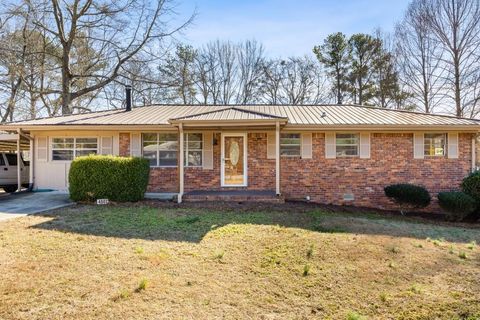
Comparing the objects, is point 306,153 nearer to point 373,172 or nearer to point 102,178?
point 373,172

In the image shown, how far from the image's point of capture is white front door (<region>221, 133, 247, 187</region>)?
11469 millimetres

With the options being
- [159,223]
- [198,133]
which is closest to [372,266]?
[159,223]

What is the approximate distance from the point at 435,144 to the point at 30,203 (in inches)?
536

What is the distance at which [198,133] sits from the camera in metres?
11.6

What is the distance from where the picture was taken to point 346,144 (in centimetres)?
1136

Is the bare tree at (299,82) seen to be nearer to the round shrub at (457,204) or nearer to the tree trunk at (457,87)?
the tree trunk at (457,87)

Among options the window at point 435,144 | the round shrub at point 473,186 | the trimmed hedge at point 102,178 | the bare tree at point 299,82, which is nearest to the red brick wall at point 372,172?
the window at point 435,144

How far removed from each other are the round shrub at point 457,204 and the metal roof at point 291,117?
258 cm

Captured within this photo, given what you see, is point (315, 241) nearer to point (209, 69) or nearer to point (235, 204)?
point (235, 204)

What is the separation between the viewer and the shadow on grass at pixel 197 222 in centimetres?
645

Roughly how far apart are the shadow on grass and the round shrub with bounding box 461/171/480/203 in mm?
1635

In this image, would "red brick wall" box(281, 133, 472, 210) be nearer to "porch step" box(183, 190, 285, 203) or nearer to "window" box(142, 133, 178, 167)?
"porch step" box(183, 190, 285, 203)

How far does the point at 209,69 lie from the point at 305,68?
25.3 ft

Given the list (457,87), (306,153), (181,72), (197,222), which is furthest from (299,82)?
(197,222)
